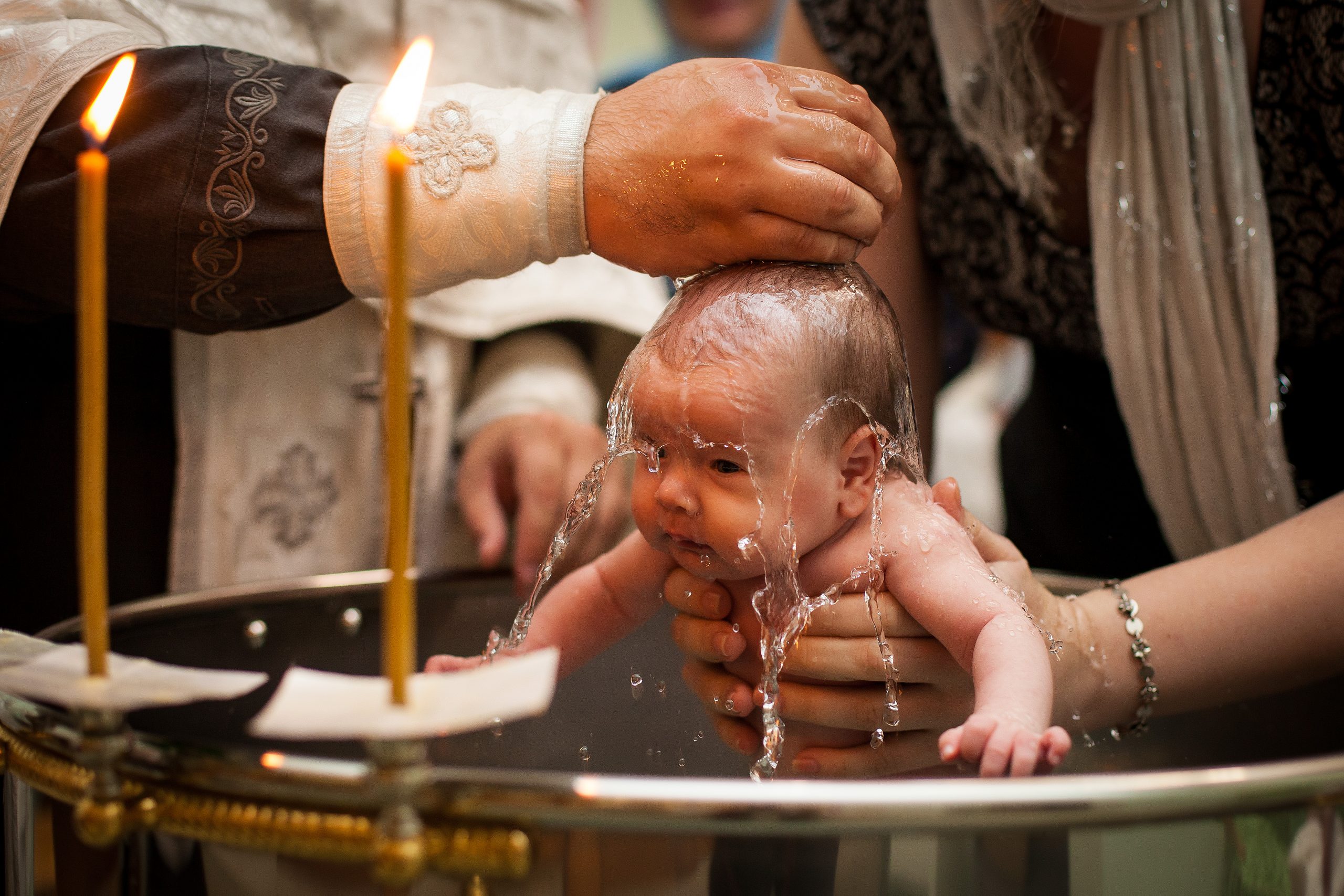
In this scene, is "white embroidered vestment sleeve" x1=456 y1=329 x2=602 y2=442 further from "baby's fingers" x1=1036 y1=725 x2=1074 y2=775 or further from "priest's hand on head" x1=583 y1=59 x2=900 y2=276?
"baby's fingers" x1=1036 y1=725 x2=1074 y2=775

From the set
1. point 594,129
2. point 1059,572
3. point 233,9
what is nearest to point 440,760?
point 594,129

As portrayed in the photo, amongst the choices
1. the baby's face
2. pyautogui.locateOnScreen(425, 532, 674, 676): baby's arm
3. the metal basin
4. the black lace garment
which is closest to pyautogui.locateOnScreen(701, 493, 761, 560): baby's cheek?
the baby's face

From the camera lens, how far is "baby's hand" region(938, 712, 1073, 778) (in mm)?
452

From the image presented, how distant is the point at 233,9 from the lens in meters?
0.85

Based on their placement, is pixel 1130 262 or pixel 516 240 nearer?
pixel 516 240

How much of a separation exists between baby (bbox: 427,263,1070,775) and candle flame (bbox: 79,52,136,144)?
0.32 metres

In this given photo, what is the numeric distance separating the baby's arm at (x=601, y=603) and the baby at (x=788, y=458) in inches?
2.9

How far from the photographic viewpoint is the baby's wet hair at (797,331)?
0.60 metres

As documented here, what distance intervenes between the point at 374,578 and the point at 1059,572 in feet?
1.66

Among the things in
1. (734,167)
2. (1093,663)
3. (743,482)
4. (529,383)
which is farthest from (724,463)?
(529,383)

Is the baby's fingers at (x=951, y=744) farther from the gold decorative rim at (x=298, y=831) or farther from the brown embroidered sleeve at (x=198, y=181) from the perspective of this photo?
the brown embroidered sleeve at (x=198, y=181)

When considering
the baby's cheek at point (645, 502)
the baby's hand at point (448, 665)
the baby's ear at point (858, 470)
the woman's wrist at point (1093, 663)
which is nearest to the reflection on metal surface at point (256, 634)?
the baby's hand at point (448, 665)

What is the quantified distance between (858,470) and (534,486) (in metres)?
0.36

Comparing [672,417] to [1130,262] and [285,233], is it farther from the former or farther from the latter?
[1130,262]
